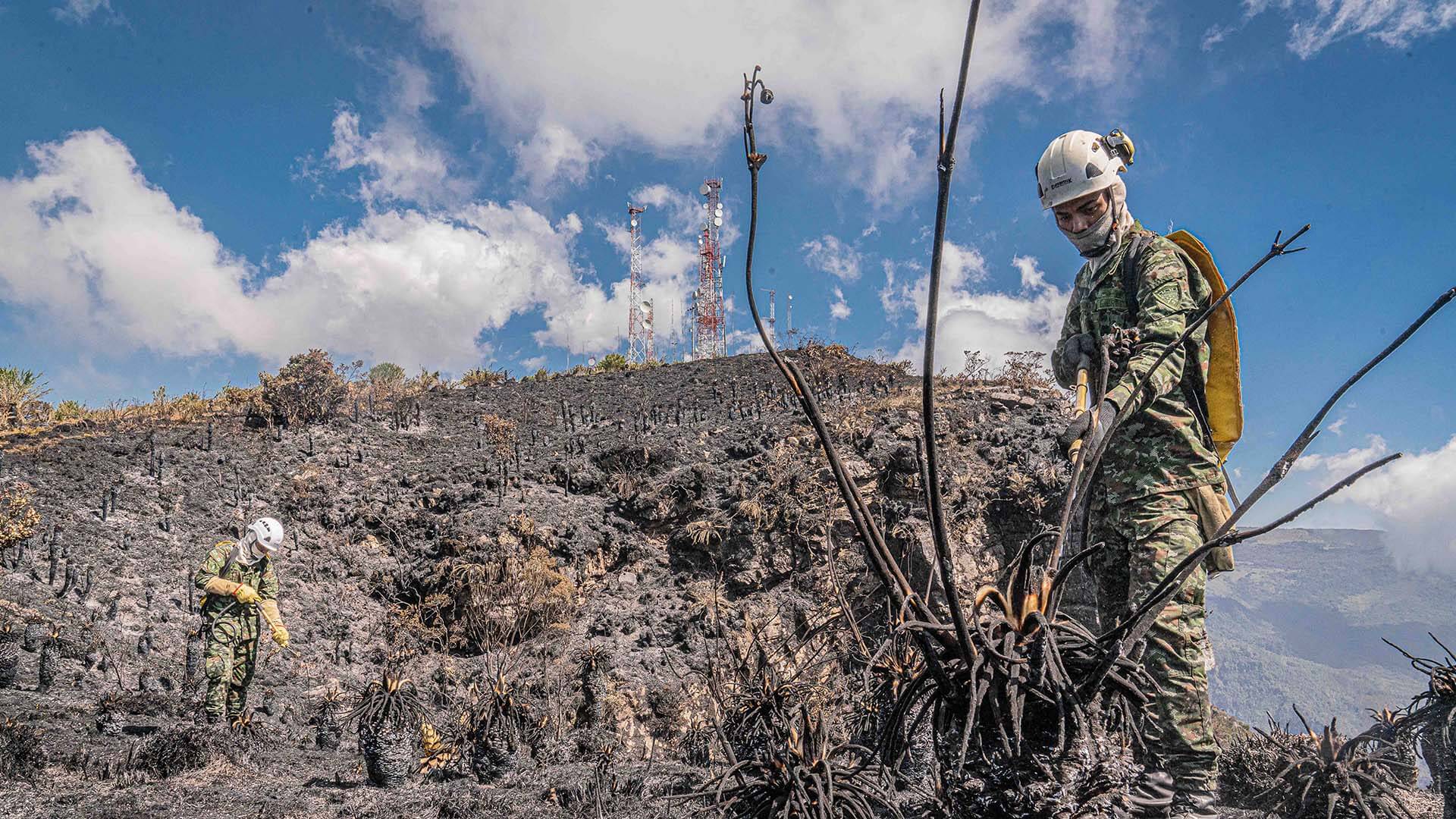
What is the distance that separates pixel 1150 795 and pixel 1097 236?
76.6 inches

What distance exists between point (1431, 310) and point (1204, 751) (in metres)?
1.71

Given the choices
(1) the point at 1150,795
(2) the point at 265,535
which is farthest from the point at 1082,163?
(2) the point at 265,535

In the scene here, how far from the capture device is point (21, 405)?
10.4m

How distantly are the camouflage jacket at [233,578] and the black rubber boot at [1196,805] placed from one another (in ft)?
20.8

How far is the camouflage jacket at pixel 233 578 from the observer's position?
5668 mm

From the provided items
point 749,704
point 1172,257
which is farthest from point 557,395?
point 1172,257

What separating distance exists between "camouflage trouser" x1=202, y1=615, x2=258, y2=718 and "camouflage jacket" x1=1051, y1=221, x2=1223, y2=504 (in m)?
6.24

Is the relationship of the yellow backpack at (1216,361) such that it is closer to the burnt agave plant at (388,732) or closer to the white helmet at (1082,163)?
the white helmet at (1082,163)

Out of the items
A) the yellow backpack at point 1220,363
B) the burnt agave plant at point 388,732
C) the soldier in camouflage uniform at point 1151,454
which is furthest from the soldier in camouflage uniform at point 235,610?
the yellow backpack at point 1220,363

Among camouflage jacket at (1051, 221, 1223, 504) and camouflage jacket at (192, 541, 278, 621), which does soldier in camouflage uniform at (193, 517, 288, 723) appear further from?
camouflage jacket at (1051, 221, 1223, 504)

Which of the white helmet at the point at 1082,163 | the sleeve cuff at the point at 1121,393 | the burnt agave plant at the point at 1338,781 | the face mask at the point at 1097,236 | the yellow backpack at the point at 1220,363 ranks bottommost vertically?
the burnt agave plant at the point at 1338,781

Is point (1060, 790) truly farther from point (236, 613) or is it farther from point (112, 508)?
point (112, 508)

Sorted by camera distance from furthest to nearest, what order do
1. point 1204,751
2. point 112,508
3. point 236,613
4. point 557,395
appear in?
point 557,395
point 112,508
point 236,613
point 1204,751

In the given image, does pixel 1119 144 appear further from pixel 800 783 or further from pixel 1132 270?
pixel 800 783
